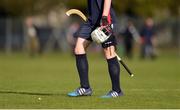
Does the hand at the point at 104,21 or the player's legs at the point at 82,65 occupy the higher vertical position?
the hand at the point at 104,21

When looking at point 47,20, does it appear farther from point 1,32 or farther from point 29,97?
point 29,97

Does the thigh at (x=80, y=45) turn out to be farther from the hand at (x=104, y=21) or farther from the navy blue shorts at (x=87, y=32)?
the hand at (x=104, y=21)

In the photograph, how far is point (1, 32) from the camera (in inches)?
2056

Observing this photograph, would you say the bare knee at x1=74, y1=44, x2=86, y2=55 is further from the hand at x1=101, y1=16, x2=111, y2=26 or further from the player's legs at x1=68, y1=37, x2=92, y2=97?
the hand at x1=101, y1=16, x2=111, y2=26

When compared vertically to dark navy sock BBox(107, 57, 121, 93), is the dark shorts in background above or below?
above

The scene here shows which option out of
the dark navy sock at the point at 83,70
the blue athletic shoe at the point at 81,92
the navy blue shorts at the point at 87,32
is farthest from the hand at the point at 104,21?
the blue athletic shoe at the point at 81,92

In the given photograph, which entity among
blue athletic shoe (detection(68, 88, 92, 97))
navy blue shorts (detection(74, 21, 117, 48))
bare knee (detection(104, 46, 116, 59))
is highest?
navy blue shorts (detection(74, 21, 117, 48))

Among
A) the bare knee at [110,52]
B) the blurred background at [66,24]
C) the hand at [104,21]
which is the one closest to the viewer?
the hand at [104,21]

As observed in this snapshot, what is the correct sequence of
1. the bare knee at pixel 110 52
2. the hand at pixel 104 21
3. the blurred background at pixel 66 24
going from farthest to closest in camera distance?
1. the blurred background at pixel 66 24
2. the bare knee at pixel 110 52
3. the hand at pixel 104 21

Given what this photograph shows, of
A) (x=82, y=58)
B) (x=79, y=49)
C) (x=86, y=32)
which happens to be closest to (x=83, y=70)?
(x=82, y=58)

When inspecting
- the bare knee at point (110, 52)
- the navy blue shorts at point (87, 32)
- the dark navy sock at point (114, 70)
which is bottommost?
the dark navy sock at point (114, 70)

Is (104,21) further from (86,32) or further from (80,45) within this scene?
(80,45)

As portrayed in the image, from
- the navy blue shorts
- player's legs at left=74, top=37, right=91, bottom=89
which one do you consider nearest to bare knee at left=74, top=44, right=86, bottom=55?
player's legs at left=74, top=37, right=91, bottom=89

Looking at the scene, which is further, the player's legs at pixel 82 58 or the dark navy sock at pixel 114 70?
the player's legs at pixel 82 58
